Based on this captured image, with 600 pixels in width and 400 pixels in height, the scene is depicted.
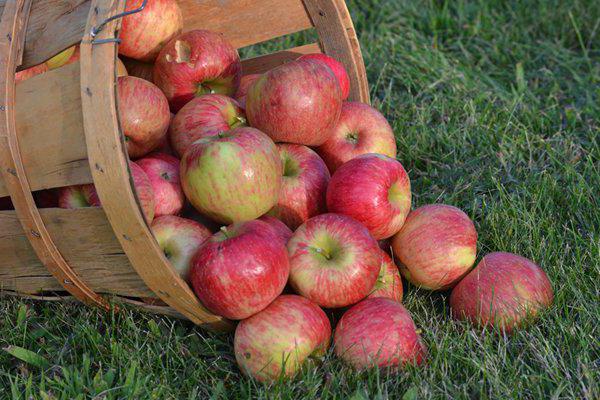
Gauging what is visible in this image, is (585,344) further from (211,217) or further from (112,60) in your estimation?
(112,60)

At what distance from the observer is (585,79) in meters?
3.62

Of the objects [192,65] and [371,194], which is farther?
[192,65]

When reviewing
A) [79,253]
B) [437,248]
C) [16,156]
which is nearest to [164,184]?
[79,253]

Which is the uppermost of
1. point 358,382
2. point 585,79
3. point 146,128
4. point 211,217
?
point 146,128

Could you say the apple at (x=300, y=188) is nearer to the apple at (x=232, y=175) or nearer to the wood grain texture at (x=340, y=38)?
the apple at (x=232, y=175)

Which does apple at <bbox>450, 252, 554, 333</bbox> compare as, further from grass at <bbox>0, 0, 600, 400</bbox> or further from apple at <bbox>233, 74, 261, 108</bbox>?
apple at <bbox>233, 74, 261, 108</bbox>

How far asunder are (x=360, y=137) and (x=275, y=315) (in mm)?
837

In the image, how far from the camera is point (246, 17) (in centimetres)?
277

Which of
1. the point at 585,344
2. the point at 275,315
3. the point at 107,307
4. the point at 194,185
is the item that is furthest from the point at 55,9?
the point at 585,344

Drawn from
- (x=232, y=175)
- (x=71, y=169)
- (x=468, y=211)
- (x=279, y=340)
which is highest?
(x=71, y=169)

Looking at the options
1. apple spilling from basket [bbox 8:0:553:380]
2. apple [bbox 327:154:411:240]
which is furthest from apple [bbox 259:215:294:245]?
apple [bbox 327:154:411:240]

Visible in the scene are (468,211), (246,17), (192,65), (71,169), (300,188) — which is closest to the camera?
(71,169)

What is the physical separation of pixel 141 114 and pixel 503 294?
1136mm

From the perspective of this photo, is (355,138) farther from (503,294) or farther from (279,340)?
(279,340)
